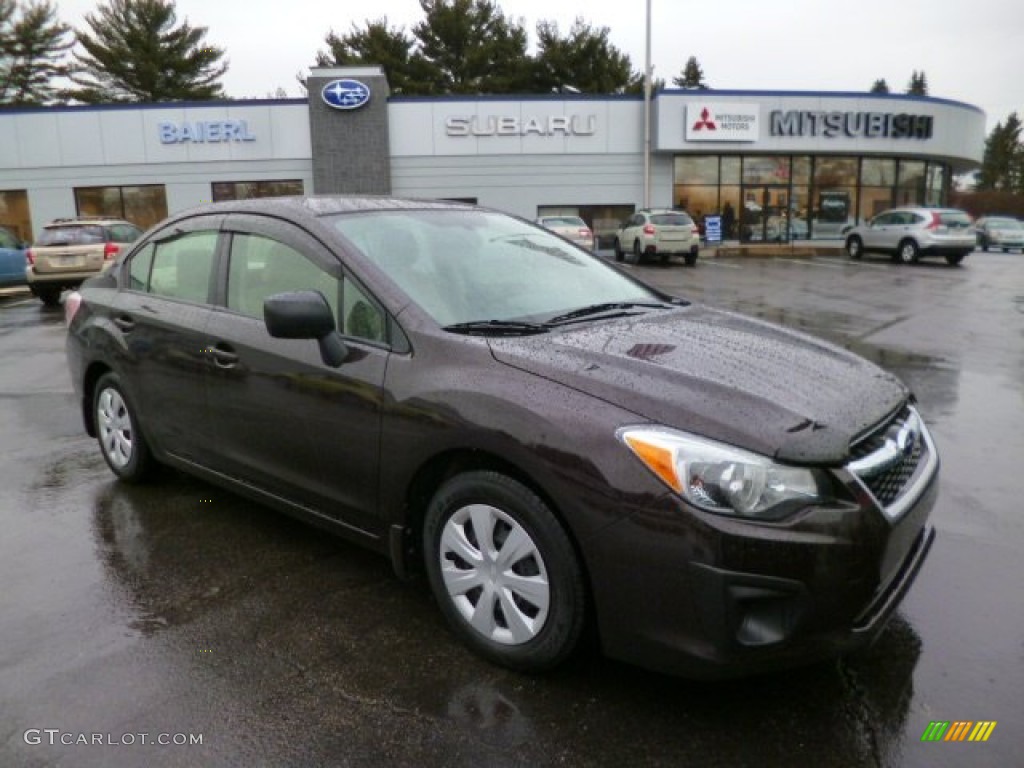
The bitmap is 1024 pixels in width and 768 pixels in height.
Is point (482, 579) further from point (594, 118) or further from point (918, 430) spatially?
point (594, 118)

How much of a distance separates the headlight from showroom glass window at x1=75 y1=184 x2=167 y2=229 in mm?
30663

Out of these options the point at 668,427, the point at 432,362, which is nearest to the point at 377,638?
the point at 432,362

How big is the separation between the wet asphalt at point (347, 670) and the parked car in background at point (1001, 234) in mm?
33206

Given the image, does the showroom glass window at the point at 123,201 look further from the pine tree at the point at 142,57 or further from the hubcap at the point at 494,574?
the hubcap at the point at 494,574

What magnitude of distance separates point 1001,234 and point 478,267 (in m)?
35.9

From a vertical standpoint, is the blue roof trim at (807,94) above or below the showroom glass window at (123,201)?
above

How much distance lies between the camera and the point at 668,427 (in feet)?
7.97

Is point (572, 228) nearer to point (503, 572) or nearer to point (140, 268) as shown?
point (140, 268)

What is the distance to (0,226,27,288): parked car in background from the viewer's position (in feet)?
52.7

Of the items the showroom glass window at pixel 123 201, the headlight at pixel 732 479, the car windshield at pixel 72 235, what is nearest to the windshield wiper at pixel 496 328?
the headlight at pixel 732 479

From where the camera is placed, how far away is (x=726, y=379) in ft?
8.75

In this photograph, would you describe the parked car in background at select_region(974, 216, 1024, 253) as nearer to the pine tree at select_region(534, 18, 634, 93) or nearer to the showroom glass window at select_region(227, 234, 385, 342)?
the pine tree at select_region(534, 18, 634, 93)

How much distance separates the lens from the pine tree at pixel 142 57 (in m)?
45.3

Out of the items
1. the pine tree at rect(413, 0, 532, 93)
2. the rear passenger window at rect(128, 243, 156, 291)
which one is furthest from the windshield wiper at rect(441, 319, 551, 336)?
the pine tree at rect(413, 0, 532, 93)
